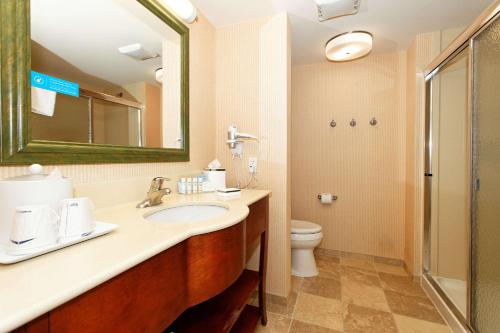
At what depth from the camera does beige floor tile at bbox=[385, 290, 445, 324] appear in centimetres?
148

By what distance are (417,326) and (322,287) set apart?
0.63 meters

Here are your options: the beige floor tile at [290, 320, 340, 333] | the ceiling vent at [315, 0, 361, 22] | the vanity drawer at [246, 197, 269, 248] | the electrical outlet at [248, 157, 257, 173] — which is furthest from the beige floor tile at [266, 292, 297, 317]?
the ceiling vent at [315, 0, 361, 22]

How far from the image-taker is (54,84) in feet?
2.69

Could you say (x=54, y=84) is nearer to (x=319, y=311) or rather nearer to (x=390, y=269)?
(x=319, y=311)

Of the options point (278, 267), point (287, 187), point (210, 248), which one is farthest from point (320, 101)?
point (210, 248)

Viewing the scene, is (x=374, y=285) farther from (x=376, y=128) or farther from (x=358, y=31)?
(x=358, y=31)

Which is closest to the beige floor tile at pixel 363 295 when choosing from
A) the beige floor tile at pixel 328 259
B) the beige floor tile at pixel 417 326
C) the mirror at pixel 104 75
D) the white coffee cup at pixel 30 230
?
the beige floor tile at pixel 417 326

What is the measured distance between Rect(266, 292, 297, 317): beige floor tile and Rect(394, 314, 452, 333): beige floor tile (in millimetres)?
668

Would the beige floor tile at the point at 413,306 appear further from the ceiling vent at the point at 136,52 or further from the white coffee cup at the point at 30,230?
the ceiling vent at the point at 136,52

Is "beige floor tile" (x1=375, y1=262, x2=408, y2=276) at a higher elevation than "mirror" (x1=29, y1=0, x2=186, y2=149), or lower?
lower

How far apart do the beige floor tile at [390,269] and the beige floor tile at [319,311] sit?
764mm

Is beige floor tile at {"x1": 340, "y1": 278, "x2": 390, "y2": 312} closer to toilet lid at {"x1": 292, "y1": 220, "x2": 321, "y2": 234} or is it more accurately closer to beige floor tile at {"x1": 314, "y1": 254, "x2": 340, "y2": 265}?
beige floor tile at {"x1": 314, "y1": 254, "x2": 340, "y2": 265}

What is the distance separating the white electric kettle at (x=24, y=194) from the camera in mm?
542

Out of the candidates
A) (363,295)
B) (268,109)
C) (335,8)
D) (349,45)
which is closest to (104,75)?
(268,109)
